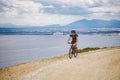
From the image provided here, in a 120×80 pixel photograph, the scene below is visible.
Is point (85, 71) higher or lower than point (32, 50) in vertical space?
higher

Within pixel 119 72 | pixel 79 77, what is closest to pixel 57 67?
pixel 79 77

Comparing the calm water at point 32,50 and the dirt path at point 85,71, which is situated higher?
the dirt path at point 85,71

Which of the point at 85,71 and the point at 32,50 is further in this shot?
the point at 32,50

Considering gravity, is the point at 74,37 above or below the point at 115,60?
above

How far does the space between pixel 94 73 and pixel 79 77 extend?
834mm

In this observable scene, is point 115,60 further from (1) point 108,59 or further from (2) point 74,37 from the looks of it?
(2) point 74,37

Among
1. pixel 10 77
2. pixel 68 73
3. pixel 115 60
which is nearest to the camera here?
Answer: pixel 68 73

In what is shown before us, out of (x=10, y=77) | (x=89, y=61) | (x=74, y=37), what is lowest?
(x=10, y=77)

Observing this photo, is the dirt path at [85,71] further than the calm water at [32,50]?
No

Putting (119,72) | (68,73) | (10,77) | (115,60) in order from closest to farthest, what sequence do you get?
(119,72), (68,73), (115,60), (10,77)

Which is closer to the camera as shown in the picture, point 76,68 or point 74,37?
point 76,68

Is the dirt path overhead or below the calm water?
overhead

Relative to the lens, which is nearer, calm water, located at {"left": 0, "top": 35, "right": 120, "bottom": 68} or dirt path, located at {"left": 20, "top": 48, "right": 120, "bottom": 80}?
dirt path, located at {"left": 20, "top": 48, "right": 120, "bottom": 80}

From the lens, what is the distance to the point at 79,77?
14117mm
